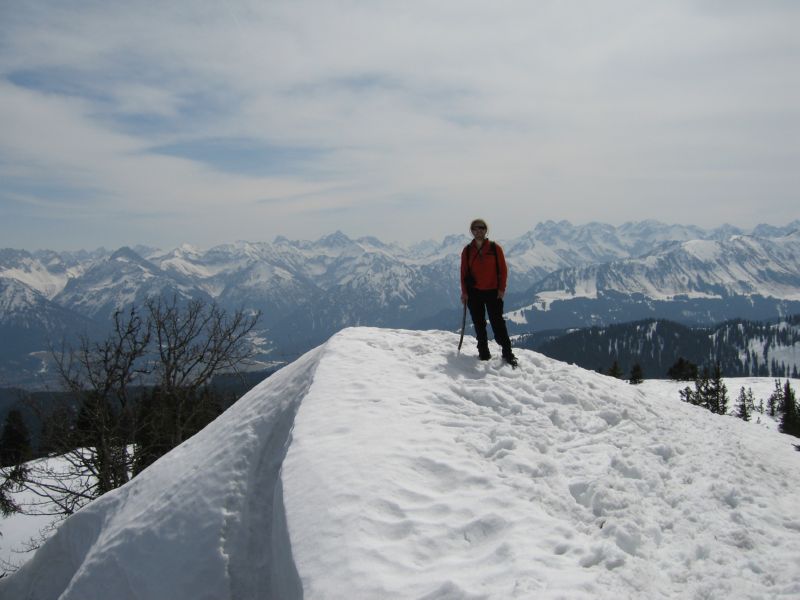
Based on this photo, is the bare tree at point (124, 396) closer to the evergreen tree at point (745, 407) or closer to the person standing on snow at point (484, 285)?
the person standing on snow at point (484, 285)

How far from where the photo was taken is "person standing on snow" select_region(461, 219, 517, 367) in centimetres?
1231

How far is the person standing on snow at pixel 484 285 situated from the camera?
12.3 m

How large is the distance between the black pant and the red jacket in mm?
225

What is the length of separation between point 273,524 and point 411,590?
9.78 feet

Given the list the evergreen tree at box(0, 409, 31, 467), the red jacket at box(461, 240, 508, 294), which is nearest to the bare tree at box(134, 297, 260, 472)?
the red jacket at box(461, 240, 508, 294)

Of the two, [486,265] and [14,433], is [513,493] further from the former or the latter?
[14,433]

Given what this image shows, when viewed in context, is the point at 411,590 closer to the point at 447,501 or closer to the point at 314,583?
the point at 314,583

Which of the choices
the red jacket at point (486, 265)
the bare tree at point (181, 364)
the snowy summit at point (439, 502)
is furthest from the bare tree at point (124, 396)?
the red jacket at point (486, 265)

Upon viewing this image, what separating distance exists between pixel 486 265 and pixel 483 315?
1.39m

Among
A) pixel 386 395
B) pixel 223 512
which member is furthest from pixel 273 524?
pixel 386 395

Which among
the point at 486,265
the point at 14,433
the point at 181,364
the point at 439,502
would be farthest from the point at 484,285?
the point at 14,433

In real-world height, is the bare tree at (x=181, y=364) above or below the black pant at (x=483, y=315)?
below

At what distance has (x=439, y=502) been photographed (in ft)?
22.3

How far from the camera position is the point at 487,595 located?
16.9 feet
